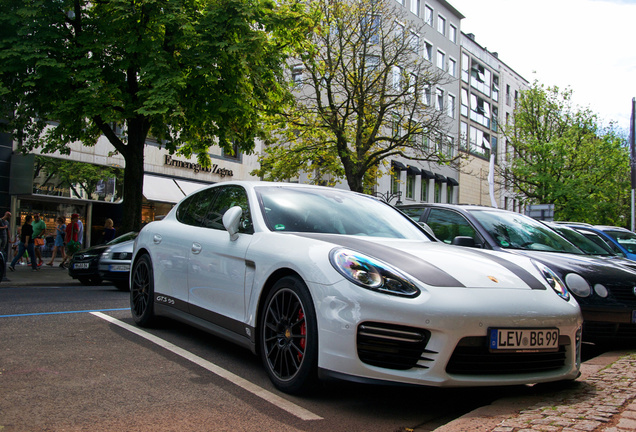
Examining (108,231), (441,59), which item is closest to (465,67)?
(441,59)

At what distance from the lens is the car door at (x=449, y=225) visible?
7.26 meters

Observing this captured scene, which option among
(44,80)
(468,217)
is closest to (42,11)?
(44,80)

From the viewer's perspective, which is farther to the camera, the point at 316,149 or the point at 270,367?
the point at 316,149

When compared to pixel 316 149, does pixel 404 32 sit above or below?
above

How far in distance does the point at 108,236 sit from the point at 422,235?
15.5 m

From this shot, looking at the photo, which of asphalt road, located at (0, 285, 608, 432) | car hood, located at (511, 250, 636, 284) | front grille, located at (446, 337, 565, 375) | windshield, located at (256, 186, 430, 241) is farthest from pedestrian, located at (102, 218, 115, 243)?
front grille, located at (446, 337, 565, 375)

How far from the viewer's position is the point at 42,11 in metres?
14.2

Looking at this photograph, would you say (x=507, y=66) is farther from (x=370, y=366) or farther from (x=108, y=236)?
(x=370, y=366)

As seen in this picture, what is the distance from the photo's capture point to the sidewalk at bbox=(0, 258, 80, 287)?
13.6m

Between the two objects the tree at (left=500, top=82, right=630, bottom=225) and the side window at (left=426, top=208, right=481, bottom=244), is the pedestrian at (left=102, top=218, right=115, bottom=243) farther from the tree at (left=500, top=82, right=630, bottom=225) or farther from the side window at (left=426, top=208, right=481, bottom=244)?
the tree at (left=500, top=82, right=630, bottom=225)

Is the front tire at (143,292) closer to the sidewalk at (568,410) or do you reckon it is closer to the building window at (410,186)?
the sidewalk at (568,410)

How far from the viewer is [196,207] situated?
6027mm

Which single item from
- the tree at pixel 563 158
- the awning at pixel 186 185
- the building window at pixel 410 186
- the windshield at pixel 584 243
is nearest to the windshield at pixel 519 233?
the windshield at pixel 584 243

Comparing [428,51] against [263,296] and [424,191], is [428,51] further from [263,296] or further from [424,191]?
[263,296]
